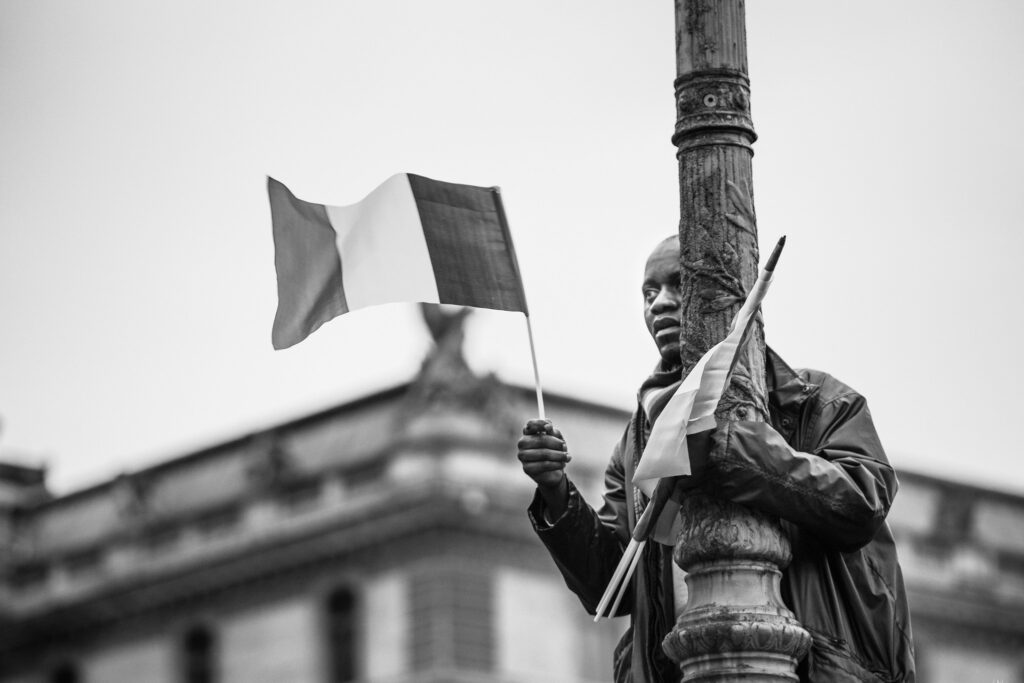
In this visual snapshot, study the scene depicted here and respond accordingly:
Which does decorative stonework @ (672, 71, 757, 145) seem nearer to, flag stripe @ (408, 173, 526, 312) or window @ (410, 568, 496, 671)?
flag stripe @ (408, 173, 526, 312)

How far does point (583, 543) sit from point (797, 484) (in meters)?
1.01

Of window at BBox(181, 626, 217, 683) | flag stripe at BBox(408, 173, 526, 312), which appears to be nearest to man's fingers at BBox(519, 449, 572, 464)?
flag stripe at BBox(408, 173, 526, 312)

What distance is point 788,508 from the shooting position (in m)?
6.77

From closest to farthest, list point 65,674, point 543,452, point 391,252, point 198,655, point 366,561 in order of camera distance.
Result: 1. point 543,452
2. point 391,252
3. point 366,561
4. point 198,655
5. point 65,674

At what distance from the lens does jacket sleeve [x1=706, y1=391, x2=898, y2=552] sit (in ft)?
22.2

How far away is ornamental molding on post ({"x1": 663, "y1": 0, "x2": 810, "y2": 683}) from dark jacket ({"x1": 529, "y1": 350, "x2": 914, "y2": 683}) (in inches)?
4.2

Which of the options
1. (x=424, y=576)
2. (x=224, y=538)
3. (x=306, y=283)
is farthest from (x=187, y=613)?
(x=306, y=283)

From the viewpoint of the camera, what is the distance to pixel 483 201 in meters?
7.87

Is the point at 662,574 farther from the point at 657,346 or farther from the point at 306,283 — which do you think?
the point at 306,283

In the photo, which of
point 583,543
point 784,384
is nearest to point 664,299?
point 784,384

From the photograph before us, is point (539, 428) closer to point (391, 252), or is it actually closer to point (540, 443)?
point (540, 443)

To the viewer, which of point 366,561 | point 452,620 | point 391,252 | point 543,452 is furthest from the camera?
point 366,561

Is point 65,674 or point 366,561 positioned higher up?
point 65,674

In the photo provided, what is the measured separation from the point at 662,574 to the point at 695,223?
107 centimetres
